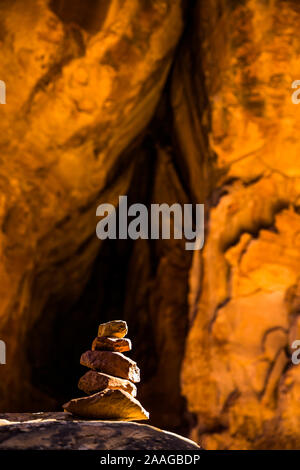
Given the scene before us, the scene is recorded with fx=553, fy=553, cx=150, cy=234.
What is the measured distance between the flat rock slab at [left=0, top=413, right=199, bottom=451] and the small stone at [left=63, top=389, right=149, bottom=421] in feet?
0.64

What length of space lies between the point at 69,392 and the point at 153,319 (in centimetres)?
152

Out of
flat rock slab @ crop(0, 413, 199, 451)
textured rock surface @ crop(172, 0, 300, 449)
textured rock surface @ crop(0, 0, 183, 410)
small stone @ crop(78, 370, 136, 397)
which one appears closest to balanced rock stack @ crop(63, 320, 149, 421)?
small stone @ crop(78, 370, 136, 397)

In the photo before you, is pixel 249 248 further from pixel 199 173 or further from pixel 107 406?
pixel 107 406

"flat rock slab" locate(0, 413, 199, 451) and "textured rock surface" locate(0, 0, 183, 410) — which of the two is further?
"textured rock surface" locate(0, 0, 183, 410)

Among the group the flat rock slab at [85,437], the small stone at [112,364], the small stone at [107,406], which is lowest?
the flat rock slab at [85,437]

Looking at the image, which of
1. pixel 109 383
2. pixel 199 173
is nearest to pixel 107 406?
pixel 109 383

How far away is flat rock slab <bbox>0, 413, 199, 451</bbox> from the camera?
2.20m

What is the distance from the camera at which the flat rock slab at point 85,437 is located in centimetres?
220

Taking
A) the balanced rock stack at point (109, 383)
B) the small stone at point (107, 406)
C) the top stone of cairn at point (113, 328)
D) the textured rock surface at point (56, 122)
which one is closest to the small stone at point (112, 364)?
the balanced rock stack at point (109, 383)

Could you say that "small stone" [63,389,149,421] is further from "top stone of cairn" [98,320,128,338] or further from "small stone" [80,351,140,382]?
"top stone of cairn" [98,320,128,338]

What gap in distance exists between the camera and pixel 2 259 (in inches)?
211

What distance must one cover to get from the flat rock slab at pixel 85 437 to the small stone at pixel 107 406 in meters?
0.20

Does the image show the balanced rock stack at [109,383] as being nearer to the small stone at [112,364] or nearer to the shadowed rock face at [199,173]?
the small stone at [112,364]
